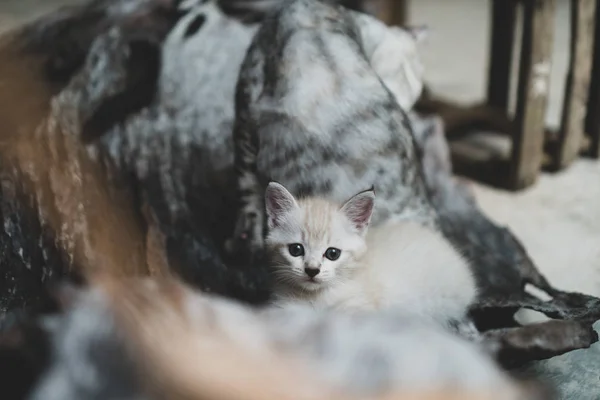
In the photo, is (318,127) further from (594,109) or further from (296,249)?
(594,109)

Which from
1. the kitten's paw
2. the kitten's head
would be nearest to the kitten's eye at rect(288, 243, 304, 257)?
the kitten's head

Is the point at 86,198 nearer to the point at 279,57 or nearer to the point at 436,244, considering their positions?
the point at 279,57

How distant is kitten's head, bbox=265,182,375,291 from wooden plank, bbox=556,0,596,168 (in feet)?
5.98

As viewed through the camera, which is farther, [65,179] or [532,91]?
[532,91]

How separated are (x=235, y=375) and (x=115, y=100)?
1.72m

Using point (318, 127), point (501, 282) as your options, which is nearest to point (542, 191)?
point (501, 282)

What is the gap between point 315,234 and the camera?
1.57m

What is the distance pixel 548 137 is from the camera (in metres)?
A: 3.42

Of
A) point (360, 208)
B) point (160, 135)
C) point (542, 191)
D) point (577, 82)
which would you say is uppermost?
point (360, 208)

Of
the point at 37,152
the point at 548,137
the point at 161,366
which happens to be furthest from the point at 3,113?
the point at 548,137

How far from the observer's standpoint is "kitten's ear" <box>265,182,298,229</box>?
156 cm

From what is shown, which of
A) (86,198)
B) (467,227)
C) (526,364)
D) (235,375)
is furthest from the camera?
(467,227)

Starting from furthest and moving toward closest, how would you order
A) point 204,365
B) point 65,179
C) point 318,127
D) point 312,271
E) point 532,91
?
point 532,91, point 65,179, point 318,127, point 312,271, point 204,365

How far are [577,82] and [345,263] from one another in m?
1.90
